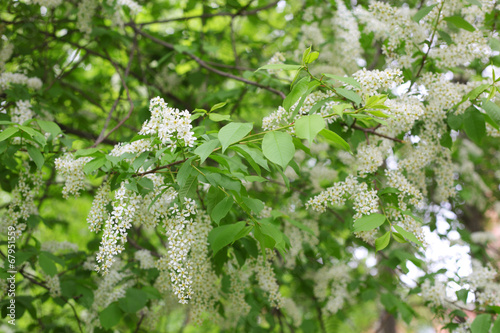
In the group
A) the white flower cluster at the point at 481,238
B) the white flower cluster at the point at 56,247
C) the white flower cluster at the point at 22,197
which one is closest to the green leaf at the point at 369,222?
the white flower cluster at the point at 22,197

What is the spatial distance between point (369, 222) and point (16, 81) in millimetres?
2957

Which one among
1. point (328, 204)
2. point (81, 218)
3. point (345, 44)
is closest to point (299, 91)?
point (328, 204)

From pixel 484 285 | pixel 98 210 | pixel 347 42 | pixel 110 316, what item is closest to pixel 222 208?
pixel 98 210

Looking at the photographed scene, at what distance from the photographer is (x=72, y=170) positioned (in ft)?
7.45

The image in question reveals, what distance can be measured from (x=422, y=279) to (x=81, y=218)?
219 inches

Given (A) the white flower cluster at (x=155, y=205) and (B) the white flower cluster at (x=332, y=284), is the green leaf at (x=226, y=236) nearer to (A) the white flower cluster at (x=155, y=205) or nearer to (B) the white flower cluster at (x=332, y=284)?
(A) the white flower cluster at (x=155, y=205)

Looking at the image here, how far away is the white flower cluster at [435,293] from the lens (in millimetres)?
3299

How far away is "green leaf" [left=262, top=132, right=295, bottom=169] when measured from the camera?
1.63 metres

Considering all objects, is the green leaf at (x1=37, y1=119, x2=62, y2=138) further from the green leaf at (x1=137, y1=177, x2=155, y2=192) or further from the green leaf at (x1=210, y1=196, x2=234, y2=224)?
the green leaf at (x1=210, y1=196, x2=234, y2=224)

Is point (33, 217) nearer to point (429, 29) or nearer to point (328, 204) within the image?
point (328, 204)

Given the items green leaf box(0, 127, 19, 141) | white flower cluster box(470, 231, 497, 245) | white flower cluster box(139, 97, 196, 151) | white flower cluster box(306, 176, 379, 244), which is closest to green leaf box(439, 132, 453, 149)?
white flower cluster box(306, 176, 379, 244)

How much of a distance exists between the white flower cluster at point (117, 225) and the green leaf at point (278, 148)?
74 centimetres

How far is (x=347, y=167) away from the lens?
13.2ft

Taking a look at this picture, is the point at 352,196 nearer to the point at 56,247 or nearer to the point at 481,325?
the point at 481,325
